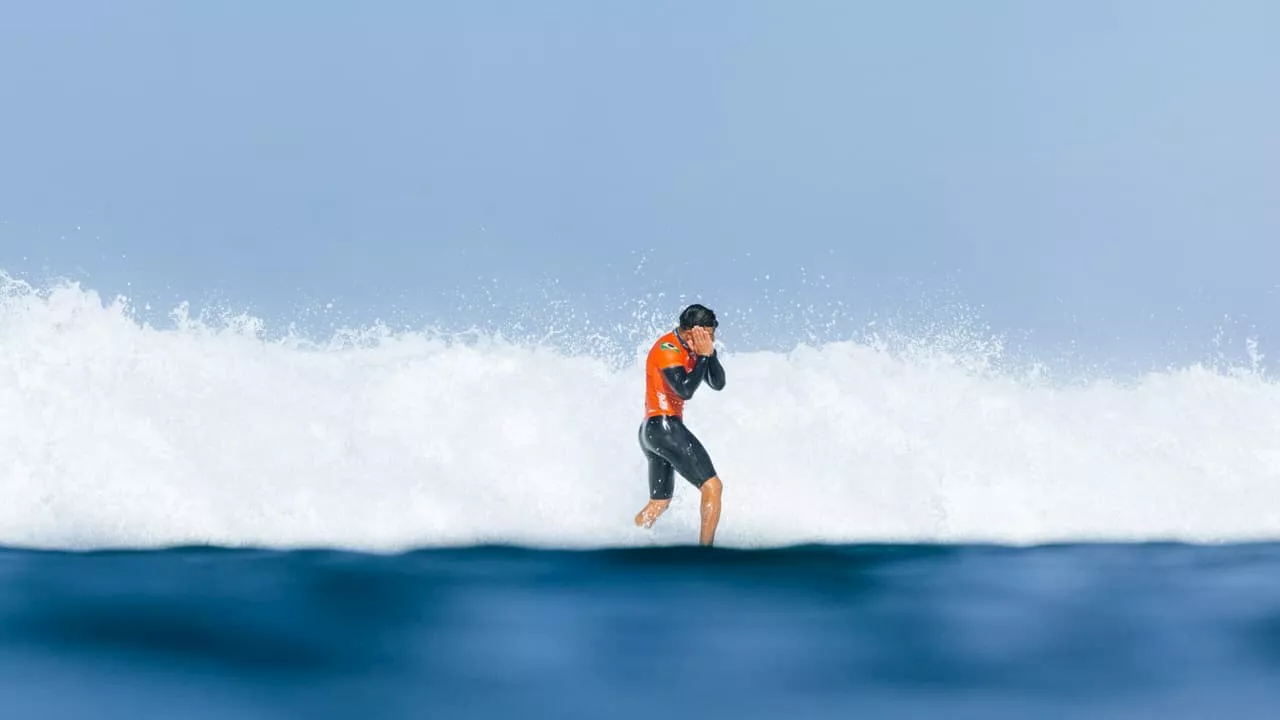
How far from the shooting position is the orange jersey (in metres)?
11.0

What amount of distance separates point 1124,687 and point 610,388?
8.87 m

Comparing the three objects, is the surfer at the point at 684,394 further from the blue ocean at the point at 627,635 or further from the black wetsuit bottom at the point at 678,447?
the blue ocean at the point at 627,635

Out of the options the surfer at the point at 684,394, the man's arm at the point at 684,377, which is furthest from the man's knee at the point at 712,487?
the man's arm at the point at 684,377

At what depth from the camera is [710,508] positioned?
11211mm

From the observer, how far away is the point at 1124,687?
295 inches

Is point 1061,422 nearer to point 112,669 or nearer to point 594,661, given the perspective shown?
point 594,661

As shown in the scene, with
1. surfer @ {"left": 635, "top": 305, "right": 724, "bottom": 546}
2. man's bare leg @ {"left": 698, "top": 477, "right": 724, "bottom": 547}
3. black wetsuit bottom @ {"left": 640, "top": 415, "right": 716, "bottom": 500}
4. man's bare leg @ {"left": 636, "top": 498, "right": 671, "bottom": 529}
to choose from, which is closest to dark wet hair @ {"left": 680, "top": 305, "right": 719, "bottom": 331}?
surfer @ {"left": 635, "top": 305, "right": 724, "bottom": 546}

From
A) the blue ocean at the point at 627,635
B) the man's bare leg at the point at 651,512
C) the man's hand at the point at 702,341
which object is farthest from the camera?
the man's bare leg at the point at 651,512

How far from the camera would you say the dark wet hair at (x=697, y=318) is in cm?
1093

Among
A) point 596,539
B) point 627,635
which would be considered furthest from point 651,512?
point 627,635

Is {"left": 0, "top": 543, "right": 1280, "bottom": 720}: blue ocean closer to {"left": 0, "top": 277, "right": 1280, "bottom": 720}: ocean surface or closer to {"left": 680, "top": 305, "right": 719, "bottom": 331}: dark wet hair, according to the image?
{"left": 0, "top": 277, "right": 1280, "bottom": 720}: ocean surface

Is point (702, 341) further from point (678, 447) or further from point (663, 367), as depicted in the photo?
point (678, 447)

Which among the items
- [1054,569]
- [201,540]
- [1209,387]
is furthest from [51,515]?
[1209,387]

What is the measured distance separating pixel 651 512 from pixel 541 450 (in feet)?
9.22
